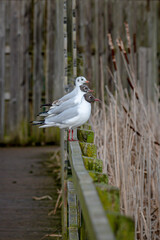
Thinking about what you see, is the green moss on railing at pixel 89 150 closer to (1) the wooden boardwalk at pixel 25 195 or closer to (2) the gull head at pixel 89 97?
(2) the gull head at pixel 89 97

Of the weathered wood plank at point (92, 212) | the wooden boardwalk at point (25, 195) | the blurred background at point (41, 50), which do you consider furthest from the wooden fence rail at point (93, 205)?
the blurred background at point (41, 50)

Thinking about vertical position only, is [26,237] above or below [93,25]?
below

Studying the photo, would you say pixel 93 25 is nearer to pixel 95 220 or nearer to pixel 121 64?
pixel 121 64

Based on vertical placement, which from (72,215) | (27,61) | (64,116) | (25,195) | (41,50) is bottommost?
(25,195)

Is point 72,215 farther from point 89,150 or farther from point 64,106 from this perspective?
point 64,106

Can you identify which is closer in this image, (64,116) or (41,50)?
(64,116)

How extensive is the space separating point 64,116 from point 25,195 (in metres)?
1.90

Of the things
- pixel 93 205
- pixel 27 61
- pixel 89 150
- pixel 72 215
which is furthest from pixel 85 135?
pixel 27 61

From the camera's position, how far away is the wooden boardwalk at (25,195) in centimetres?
278

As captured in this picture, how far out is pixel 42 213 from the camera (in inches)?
123

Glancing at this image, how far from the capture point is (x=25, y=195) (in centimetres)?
355

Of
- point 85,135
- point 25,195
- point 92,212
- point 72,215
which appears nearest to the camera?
point 92,212

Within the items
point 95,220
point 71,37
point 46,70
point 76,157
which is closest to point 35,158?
point 46,70

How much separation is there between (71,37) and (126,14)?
141 inches
